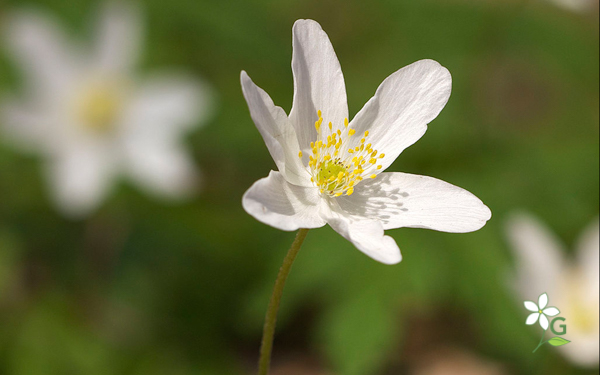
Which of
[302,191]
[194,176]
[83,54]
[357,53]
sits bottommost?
[302,191]

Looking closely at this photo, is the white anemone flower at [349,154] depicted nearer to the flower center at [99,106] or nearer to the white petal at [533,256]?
the white petal at [533,256]

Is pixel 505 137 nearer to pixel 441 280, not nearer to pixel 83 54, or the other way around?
pixel 441 280

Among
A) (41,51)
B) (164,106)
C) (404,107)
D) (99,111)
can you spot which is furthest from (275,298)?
(41,51)

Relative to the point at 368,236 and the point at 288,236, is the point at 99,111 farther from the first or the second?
the point at 368,236

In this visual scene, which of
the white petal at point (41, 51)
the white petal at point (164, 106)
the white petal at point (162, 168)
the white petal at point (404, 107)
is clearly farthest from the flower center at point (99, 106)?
the white petal at point (404, 107)

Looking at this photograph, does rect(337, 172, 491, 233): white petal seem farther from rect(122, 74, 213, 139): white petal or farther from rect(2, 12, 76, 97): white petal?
rect(2, 12, 76, 97): white petal

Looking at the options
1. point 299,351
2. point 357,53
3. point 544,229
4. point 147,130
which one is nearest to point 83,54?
point 147,130
